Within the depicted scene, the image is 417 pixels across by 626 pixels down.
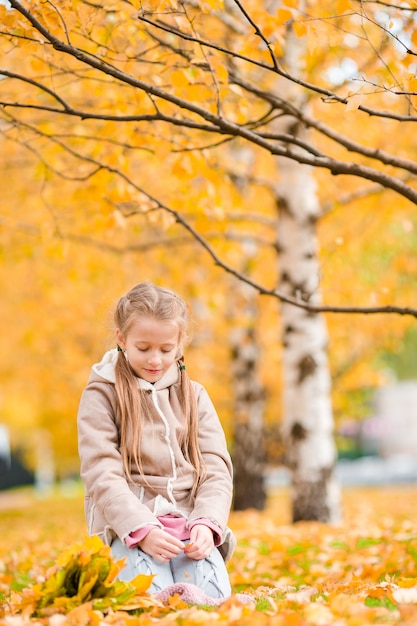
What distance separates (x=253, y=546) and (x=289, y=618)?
370cm

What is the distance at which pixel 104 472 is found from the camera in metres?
3.02

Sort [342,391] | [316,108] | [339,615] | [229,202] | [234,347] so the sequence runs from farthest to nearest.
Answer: [342,391], [234,347], [316,108], [229,202], [339,615]

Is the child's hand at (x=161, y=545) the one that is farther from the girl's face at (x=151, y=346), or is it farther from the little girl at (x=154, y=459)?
the girl's face at (x=151, y=346)

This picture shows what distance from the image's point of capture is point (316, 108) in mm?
8930

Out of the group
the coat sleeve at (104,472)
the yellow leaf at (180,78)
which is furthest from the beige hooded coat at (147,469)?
the yellow leaf at (180,78)

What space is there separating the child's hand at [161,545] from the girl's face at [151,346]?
64cm

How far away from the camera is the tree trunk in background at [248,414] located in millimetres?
10719

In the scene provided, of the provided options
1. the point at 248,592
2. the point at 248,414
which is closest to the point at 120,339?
the point at 248,592

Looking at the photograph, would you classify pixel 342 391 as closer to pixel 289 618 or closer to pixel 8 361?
pixel 8 361

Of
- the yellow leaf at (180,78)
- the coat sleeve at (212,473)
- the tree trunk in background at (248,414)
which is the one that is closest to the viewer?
the coat sleeve at (212,473)

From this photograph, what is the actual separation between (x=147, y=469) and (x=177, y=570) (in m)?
0.41

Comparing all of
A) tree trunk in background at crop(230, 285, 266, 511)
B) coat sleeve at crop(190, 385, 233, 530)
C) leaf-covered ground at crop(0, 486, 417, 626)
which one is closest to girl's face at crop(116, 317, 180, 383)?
coat sleeve at crop(190, 385, 233, 530)

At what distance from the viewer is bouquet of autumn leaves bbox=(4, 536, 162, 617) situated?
267 cm

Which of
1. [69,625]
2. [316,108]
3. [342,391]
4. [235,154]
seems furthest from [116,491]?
[342,391]
